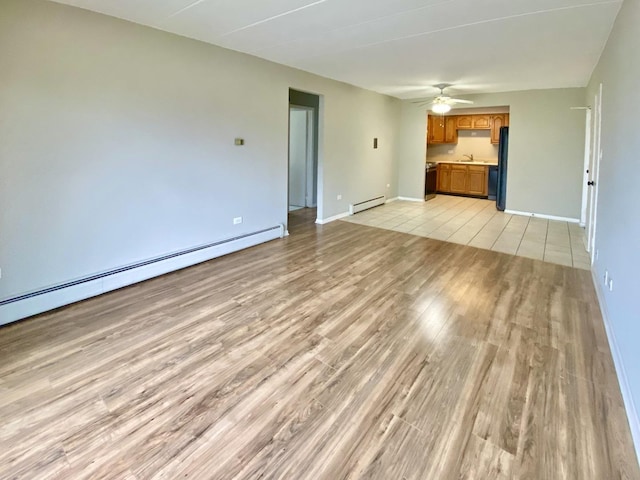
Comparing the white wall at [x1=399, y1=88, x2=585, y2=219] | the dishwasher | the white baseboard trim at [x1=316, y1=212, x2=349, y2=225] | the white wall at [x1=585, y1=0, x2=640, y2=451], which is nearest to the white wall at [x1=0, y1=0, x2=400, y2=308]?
Result: the white baseboard trim at [x1=316, y1=212, x2=349, y2=225]

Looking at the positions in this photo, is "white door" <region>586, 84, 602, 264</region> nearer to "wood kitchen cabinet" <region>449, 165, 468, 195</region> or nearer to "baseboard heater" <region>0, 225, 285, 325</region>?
"baseboard heater" <region>0, 225, 285, 325</region>

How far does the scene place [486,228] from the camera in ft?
21.6

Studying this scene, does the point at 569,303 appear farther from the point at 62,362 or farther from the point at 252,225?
the point at 62,362

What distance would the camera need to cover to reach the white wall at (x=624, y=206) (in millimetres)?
2037

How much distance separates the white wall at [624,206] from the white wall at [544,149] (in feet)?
13.0

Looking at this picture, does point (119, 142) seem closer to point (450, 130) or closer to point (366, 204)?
point (366, 204)

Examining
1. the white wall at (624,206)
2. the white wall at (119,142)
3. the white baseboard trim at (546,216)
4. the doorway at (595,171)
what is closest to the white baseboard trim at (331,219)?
the white wall at (119,142)

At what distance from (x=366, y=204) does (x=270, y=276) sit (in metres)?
4.48

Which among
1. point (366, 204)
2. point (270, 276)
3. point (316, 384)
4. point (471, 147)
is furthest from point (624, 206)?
point (471, 147)

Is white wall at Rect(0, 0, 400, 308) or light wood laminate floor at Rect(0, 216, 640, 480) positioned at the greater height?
white wall at Rect(0, 0, 400, 308)

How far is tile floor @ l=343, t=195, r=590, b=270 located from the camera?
17.2 feet

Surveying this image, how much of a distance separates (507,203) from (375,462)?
7.56 m

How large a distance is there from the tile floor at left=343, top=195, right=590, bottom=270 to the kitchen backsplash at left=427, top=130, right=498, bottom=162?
187 cm

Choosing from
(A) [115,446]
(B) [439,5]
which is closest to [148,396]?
(A) [115,446]
